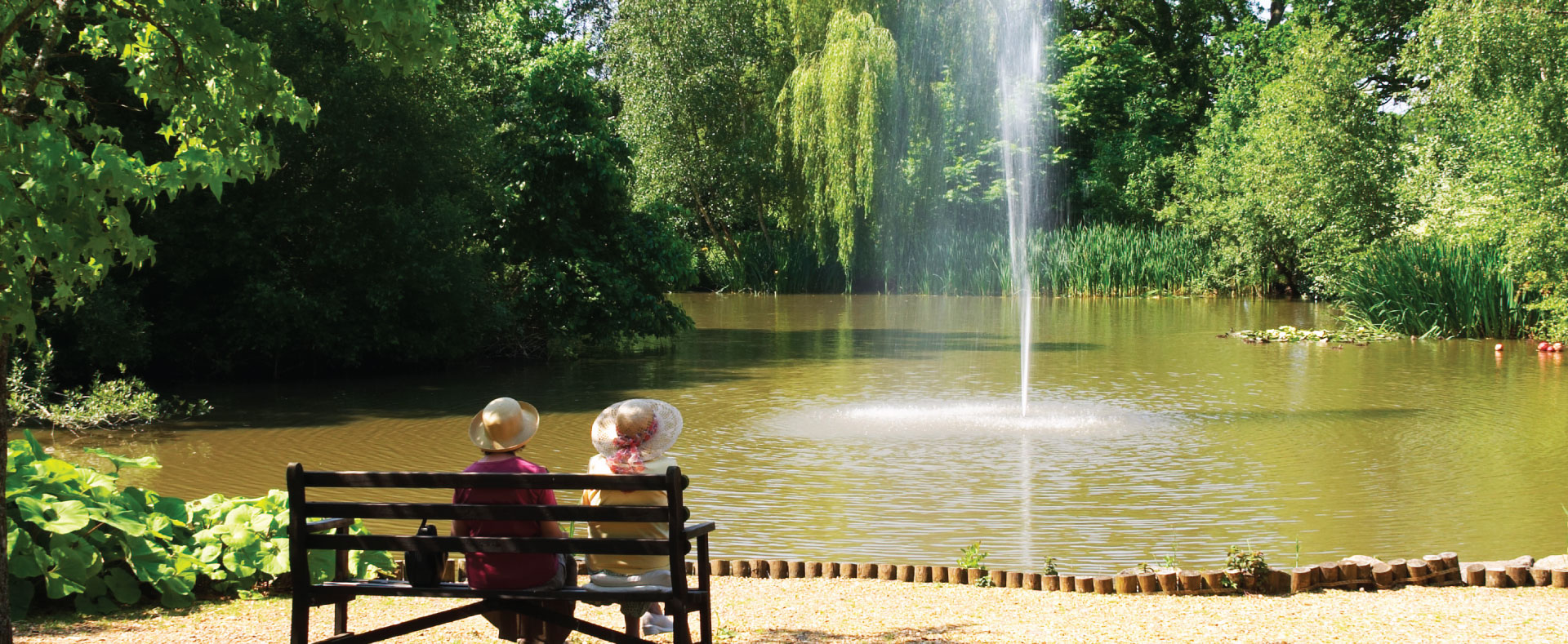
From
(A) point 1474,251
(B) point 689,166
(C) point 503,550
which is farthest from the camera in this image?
(B) point 689,166

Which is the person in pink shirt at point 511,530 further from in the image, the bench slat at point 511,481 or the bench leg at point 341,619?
the bench leg at point 341,619

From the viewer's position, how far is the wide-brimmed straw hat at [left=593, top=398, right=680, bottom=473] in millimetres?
4922

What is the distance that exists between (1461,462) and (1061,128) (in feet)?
120

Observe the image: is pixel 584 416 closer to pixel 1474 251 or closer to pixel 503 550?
pixel 503 550

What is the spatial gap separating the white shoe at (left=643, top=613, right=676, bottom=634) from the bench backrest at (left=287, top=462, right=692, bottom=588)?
34.8 inches

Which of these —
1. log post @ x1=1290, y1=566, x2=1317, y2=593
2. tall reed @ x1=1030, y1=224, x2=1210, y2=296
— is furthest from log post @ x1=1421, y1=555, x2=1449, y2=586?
tall reed @ x1=1030, y1=224, x2=1210, y2=296

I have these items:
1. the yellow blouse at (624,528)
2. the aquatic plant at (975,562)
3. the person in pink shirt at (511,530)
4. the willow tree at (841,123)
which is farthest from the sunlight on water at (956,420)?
the willow tree at (841,123)

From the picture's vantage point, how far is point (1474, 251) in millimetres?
22688

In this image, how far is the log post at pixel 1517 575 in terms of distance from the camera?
243 inches

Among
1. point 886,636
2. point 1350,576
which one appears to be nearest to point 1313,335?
point 1350,576

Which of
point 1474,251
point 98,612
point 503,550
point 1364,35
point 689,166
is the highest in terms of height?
point 1364,35

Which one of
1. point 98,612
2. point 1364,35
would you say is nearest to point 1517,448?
point 98,612

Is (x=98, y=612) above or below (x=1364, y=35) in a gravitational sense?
below

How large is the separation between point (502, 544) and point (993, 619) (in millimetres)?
2111
